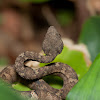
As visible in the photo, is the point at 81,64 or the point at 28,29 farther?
the point at 28,29

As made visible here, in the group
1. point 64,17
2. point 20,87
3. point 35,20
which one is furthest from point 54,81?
point 35,20

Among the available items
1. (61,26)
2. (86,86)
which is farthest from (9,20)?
(86,86)

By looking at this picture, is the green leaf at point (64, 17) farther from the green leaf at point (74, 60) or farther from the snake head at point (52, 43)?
the snake head at point (52, 43)

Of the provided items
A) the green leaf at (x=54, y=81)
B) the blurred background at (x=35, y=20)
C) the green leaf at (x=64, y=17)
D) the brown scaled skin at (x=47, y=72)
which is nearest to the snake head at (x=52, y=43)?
the brown scaled skin at (x=47, y=72)

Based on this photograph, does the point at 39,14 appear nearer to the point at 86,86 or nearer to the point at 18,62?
the point at 18,62

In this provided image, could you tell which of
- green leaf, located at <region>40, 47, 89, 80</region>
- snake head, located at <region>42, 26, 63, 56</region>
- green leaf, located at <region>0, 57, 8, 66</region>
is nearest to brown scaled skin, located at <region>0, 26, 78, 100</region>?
snake head, located at <region>42, 26, 63, 56</region>
